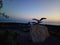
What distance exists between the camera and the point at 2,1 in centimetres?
288

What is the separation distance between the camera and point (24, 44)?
2.83 meters

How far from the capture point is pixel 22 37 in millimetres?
2857

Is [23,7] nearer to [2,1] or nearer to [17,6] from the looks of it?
[17,6]

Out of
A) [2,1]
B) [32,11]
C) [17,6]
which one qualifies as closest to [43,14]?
Result: [32,11]

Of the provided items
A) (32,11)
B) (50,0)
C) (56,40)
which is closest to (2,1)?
(32,11)

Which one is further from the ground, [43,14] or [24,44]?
[43,14]

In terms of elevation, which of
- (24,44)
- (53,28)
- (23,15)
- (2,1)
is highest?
(2,1)

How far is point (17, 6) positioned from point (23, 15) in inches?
5.7

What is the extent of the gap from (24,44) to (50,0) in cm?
67

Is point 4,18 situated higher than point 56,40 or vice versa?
point 4,18

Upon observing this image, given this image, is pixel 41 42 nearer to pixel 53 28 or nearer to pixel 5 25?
pixel 53 28

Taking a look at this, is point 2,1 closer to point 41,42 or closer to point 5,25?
point 5,25

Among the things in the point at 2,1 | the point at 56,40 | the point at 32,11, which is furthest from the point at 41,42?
the point at 2,1

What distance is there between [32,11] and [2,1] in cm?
42
